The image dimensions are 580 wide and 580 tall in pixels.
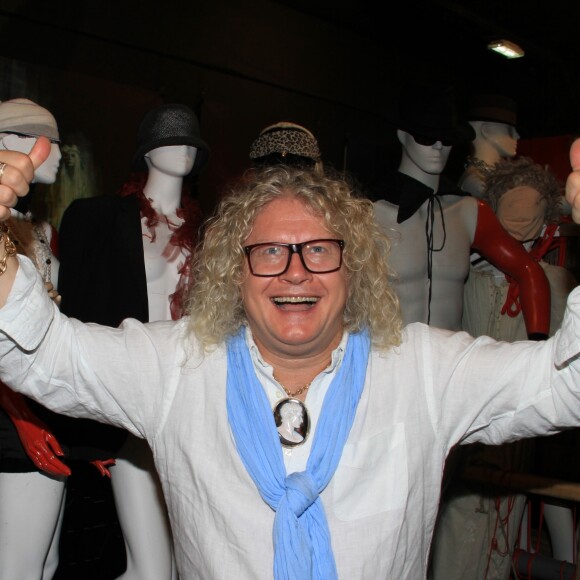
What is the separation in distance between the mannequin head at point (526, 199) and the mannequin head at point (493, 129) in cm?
88

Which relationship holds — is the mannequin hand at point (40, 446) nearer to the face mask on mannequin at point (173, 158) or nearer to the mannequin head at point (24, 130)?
the mannequin head at point (24, 130)

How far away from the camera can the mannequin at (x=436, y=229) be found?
3.30 metres

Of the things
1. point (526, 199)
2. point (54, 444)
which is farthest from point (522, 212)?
point (54, 444)

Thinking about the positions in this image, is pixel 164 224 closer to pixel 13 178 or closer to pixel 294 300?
pixel 294 300

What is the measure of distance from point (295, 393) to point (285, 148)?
56.2 inches

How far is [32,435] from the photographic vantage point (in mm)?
2406

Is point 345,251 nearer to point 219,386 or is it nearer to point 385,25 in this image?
point 219,386

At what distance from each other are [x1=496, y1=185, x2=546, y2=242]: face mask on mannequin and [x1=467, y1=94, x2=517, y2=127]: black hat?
42.2 inches

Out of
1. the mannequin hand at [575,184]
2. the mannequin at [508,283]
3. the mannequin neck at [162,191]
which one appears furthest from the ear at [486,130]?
the mannequin hand at [575,184]

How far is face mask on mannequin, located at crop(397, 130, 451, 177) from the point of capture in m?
3.37

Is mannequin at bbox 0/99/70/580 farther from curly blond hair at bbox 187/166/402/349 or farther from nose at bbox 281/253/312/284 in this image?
nose at bbox 281/253/312/284

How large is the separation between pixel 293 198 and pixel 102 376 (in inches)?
25.5

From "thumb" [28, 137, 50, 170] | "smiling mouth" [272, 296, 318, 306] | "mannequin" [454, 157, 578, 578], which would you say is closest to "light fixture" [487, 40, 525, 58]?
"mannequin" [454, 157, 578, 578]

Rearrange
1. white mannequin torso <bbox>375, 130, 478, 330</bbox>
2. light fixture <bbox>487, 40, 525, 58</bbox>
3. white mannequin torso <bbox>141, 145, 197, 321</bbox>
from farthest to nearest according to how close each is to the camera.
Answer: light fixture <bbox>487, 40, 525, 58</bbox> → white mannequin torso <bbox>375, 130, 478, 330</bbox> → white mannequin torso <bbox>141, 145, 197, 321</bbox>
